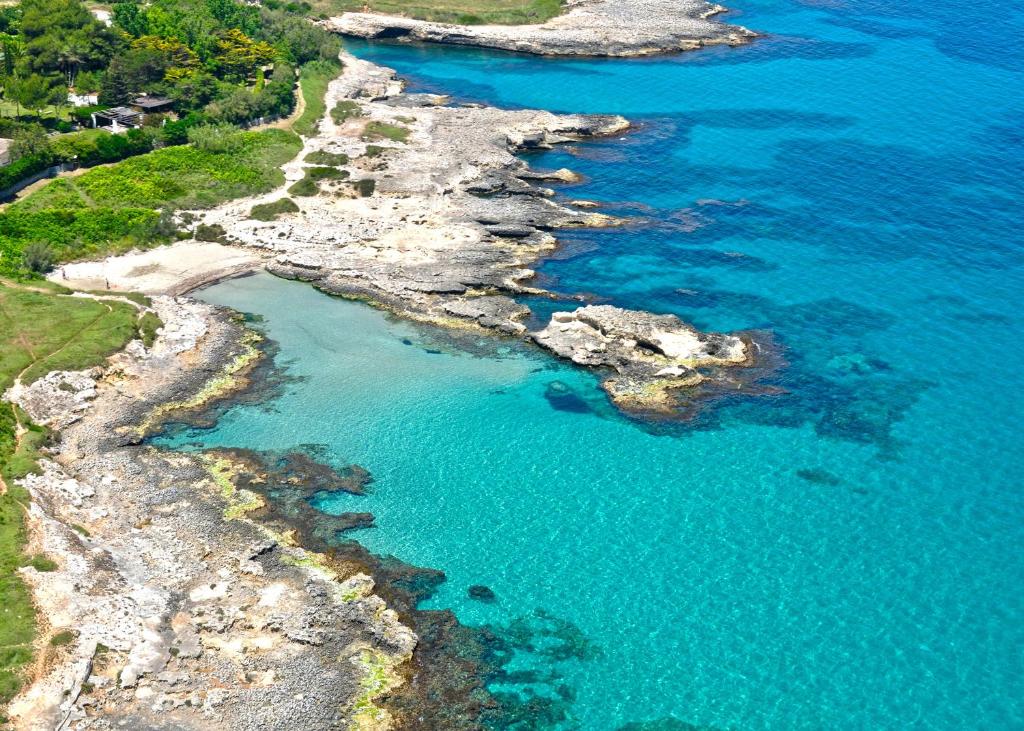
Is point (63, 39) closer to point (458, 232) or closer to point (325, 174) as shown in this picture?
point (325, 174)

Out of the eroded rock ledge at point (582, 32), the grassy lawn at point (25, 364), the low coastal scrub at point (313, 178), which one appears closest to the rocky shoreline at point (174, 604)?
the grassy lawn at point (25, 364)

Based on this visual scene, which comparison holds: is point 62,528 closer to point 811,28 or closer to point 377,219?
point 377,219

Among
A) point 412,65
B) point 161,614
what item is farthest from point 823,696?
point 412,65

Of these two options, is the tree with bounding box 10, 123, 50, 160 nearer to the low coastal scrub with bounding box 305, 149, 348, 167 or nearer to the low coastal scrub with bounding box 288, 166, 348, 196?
the low coastal scrub with bounding box 288, 166, 348, 196

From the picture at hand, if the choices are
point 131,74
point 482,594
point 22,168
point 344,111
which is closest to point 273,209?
point 22,168

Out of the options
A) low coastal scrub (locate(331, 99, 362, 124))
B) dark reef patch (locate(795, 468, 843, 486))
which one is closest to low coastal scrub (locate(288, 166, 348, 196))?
low coastal scrub (locate(331, 99, 362, 124))

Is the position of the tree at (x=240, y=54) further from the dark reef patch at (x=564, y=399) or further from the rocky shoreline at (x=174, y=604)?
the dark reef patch at (x=564, y=399)
